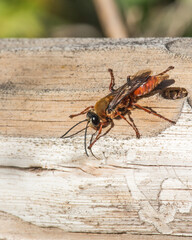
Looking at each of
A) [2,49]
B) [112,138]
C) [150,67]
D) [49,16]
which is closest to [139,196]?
[112,138]

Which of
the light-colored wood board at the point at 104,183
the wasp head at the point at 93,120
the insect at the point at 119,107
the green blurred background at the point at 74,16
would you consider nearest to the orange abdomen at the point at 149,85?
the insect at the point at 119,107

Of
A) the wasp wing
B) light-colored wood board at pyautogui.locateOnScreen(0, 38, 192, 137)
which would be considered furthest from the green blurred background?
light-colored wood board at pyautogui.locateOnScreen(0, 38, 192, 137)

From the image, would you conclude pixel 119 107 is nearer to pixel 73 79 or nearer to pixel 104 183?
pixel 73 79

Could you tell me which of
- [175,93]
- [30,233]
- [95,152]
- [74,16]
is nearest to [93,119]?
[95,152]

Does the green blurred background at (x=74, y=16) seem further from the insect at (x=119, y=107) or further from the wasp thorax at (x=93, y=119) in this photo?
the wasp thorax at (x=93, y=119)

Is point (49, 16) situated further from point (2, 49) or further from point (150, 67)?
point (150, 67)

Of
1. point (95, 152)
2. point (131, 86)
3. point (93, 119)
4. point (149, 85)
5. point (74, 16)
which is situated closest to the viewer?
point (95, 152)
